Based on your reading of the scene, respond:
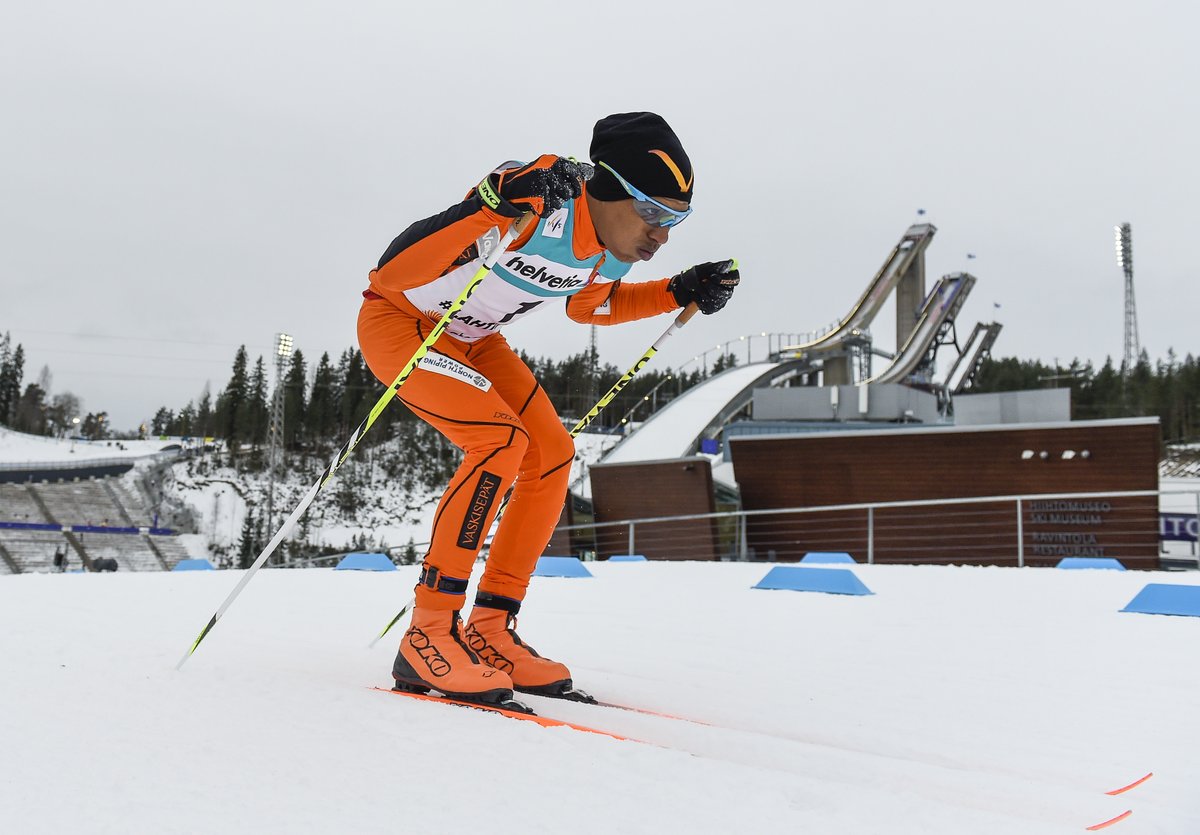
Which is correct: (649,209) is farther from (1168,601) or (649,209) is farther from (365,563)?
(365,563)

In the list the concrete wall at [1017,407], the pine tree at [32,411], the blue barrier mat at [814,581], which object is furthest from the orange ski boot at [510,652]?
the pine tree at [32,411]

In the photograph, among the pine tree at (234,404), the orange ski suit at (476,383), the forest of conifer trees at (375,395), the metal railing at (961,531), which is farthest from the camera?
the pine tree at (234,404)

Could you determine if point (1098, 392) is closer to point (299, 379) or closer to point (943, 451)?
point (943, 451)

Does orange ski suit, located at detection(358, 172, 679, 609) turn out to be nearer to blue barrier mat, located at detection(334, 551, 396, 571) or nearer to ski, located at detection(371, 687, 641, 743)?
ski, located at detection(371, 687, 641, 743)

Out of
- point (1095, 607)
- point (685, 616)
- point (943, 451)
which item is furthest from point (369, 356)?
point (943, 451)

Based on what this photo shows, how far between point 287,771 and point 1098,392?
6686 cm

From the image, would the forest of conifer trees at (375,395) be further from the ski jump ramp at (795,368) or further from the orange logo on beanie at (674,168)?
the orange logo on beanie at (674,168)

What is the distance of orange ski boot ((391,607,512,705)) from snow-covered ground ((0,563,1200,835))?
0.13 meters

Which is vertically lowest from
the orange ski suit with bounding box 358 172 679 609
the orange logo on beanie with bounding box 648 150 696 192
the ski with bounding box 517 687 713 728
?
the ski with bounding box 517 687 713 728

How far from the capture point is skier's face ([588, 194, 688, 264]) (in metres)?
2.09

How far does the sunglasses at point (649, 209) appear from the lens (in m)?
2.05

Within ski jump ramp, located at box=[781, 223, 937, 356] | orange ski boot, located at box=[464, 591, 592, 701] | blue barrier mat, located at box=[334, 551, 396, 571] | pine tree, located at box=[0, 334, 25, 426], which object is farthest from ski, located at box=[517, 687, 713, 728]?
pine tree, located at box=[0, 334, 25, 426]

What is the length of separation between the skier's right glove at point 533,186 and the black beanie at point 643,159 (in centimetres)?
24

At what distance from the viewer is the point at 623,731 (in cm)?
149
